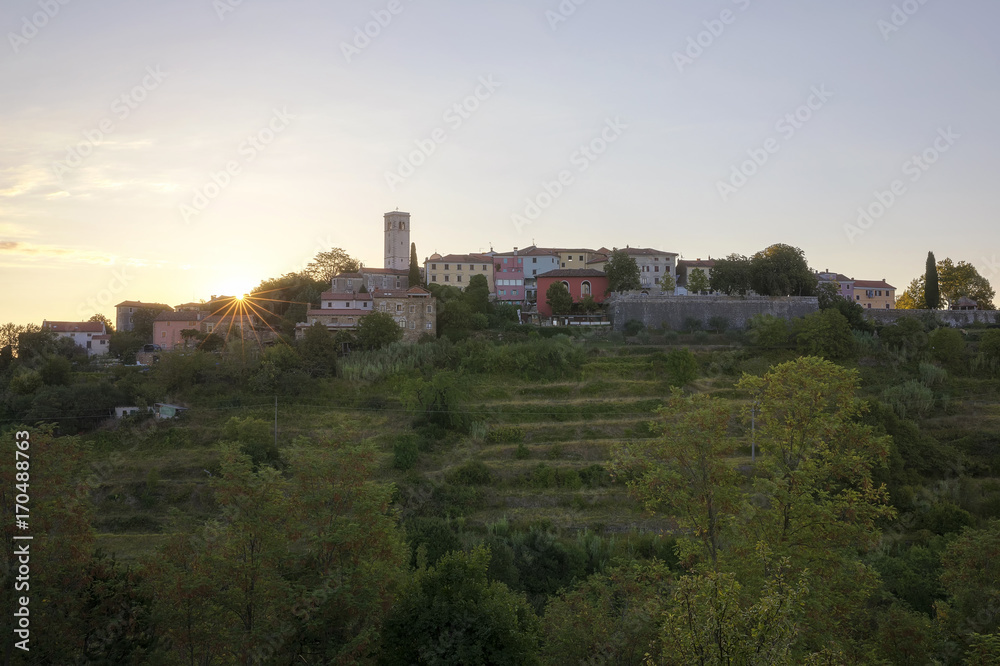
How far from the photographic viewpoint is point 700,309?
45.0 m

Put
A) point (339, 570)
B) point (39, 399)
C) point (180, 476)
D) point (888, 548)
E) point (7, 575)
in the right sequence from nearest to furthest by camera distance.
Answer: point (7, 575)
point (339, 570)
point (888, 548)
point (180, 476)
point (39, 399)

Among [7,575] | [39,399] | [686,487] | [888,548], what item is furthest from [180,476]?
[888,548]

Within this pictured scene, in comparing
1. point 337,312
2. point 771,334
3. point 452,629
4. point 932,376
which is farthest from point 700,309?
point 452,629

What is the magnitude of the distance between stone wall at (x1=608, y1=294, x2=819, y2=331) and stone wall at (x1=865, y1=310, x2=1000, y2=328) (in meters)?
4.49

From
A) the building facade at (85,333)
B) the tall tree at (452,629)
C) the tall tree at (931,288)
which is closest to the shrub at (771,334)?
the tall tree at (931,288)

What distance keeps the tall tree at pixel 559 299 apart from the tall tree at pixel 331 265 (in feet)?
55.0

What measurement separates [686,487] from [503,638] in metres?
4.10

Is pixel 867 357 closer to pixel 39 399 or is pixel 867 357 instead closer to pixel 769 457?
pixel 769 457

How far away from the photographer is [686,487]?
12000 millimetres

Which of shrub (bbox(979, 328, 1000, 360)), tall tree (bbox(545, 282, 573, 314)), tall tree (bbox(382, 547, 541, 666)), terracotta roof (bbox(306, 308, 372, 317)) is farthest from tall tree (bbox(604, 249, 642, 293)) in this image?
tall tree (bbox(382, 547, 541, 666))

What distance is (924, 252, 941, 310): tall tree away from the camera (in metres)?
51.6

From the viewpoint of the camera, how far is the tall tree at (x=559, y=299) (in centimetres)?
4712

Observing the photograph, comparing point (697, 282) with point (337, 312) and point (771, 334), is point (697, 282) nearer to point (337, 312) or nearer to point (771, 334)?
point (771, 334)

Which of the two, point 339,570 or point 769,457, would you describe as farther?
point 769,457
